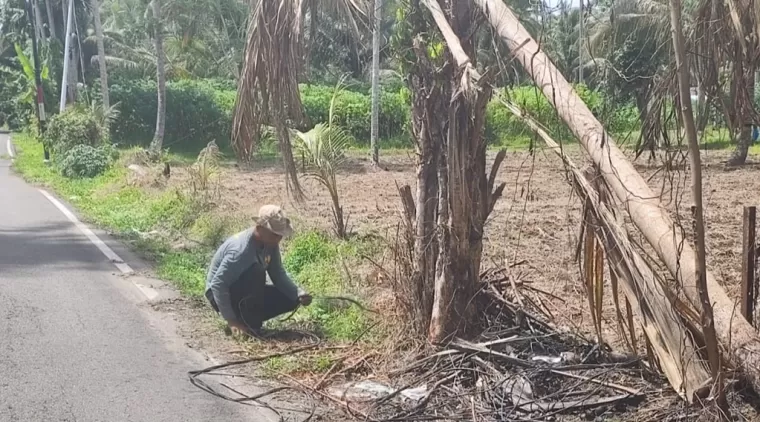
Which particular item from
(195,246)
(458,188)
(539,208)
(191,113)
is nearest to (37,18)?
(191,113)

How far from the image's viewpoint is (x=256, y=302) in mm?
7738

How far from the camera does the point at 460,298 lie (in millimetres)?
6551

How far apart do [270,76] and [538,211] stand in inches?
402

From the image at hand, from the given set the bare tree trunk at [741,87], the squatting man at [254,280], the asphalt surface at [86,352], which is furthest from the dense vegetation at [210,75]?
the asphalt surface at [86,352]

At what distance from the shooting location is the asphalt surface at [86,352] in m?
6.02

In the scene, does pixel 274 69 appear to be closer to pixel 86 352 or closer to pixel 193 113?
pixel 86 352

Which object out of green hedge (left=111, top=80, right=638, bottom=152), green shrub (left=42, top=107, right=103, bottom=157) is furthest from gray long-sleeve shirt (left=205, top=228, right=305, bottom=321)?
green hedge (left=111, top=80, right=638, bottom=152)

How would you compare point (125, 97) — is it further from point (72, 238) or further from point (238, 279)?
point (238, 279)

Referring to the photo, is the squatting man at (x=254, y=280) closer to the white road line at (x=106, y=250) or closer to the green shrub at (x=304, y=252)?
the white road line at (x=106, y=250)

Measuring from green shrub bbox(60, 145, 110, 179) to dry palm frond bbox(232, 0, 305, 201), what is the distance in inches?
616

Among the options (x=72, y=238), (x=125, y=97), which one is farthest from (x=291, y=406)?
(x=125, y=97)

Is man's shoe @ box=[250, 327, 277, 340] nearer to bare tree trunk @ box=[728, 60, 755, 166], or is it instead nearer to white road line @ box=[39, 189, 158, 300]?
white road line @ box=[39, 189, 158, 300]

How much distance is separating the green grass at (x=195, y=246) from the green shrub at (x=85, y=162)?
1904mm

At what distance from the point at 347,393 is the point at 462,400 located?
0.86 metres
